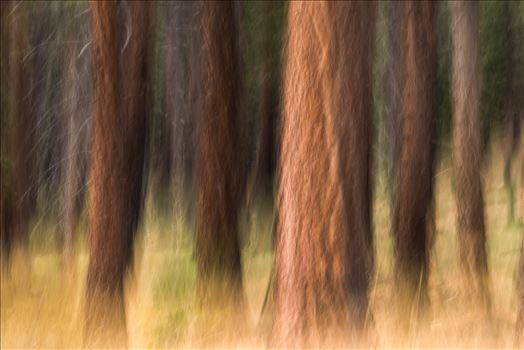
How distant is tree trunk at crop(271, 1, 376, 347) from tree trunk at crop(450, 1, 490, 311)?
2820mm

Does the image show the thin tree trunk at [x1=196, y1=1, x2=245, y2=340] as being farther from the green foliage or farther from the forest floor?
the green foliage

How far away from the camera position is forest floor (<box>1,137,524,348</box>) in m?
9.89

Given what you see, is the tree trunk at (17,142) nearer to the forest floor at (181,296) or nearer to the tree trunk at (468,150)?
the forest floor at (181,296)

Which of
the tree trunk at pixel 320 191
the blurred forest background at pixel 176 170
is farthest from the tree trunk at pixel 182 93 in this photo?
the tree trunk at pixel 320 191

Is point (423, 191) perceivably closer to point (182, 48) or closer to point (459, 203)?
point (459, 203)

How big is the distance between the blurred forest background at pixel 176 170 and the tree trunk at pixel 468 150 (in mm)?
308

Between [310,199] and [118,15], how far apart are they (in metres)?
3.58

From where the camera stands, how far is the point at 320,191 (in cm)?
827

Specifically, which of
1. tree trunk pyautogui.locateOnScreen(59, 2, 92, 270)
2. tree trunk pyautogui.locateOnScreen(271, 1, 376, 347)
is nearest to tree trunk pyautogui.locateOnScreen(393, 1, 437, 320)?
tree trunk pyautogui.locateOnScreen(271, 1, 376, 347)

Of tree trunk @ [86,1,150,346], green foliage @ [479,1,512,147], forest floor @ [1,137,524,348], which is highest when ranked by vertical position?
green foliage @ [479,1,512,147]

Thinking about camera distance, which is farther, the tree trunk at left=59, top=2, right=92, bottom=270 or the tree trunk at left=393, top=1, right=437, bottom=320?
the tree trunk at left=59, top=2, right=92, bottom=270

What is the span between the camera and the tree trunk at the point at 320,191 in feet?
26.9

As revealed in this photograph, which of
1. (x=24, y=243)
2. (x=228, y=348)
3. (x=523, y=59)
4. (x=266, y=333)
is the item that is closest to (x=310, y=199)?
(x=266, y=333)

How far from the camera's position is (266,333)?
9.18 metres
